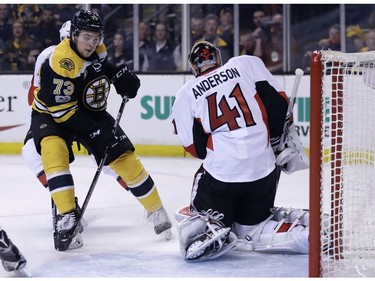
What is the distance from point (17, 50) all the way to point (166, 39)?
3.68 ft

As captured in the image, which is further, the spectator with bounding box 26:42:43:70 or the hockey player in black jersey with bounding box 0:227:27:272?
the spectator with bounding box 26:42:43:70

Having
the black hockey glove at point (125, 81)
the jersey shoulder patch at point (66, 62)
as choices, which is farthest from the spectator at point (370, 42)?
the jersey shoulder patch at point (66, 62)

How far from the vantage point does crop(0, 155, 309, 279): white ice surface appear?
11.4 feet

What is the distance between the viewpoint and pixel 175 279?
331 centimetres

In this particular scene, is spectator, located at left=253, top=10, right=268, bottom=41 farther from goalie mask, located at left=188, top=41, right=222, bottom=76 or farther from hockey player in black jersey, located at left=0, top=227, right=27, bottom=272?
hockey player in black jersey, located at left=0, top=227, right=27, bottom=272

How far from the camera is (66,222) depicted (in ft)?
12.6

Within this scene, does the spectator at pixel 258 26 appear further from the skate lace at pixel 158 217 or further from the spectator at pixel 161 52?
the skate lace at pixel 158 217

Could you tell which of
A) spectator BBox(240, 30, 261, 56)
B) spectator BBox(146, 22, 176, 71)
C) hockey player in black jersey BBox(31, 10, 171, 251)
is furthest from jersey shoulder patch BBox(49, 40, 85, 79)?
spectator BBox(240, 30, 261, 56)

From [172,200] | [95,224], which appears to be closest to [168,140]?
[172,200]

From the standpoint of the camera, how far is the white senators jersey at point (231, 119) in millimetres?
3668

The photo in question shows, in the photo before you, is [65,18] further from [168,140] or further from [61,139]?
[61,139]

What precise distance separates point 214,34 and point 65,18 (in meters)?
1.14

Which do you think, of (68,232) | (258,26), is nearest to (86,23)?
(68,232)

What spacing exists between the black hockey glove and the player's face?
0.24 metres
